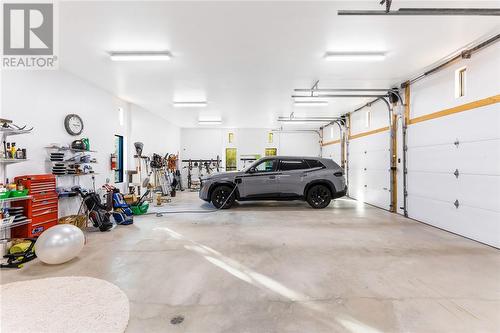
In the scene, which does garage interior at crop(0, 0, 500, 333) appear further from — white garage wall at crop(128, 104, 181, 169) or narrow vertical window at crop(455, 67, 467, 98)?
white garage wall at crop(128, 104, 181, 169)

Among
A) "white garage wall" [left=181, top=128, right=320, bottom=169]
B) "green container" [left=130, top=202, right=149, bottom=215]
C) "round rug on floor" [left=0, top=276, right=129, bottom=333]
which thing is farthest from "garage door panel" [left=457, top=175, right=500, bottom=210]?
"white garage wall" [left=181, top=128, right=320, bottom=169]

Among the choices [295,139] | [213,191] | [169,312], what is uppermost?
[295,139]

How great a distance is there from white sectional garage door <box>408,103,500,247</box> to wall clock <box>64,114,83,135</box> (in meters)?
7.30

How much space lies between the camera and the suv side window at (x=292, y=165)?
6785 millimetres

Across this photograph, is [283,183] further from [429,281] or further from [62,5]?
[62,5]

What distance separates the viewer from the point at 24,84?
4.11m

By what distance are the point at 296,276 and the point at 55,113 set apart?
5242 millimetres

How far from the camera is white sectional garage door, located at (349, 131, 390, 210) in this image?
6.62 m

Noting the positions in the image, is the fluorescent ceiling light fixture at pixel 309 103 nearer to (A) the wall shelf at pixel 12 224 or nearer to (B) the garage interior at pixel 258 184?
(B) the garage interior at pixel 258 184

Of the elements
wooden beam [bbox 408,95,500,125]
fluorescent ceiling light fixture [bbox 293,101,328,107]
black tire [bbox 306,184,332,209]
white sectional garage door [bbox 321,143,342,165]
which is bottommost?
black tire [bbox 306,184,332,209]

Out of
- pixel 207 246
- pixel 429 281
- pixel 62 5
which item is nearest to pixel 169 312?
pixel 207 246

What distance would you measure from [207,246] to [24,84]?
407cm

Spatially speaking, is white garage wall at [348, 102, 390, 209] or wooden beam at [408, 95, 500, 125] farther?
white garage wall at [348, 102, 390, 209]

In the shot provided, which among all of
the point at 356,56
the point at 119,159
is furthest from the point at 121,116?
the point at 356,56
